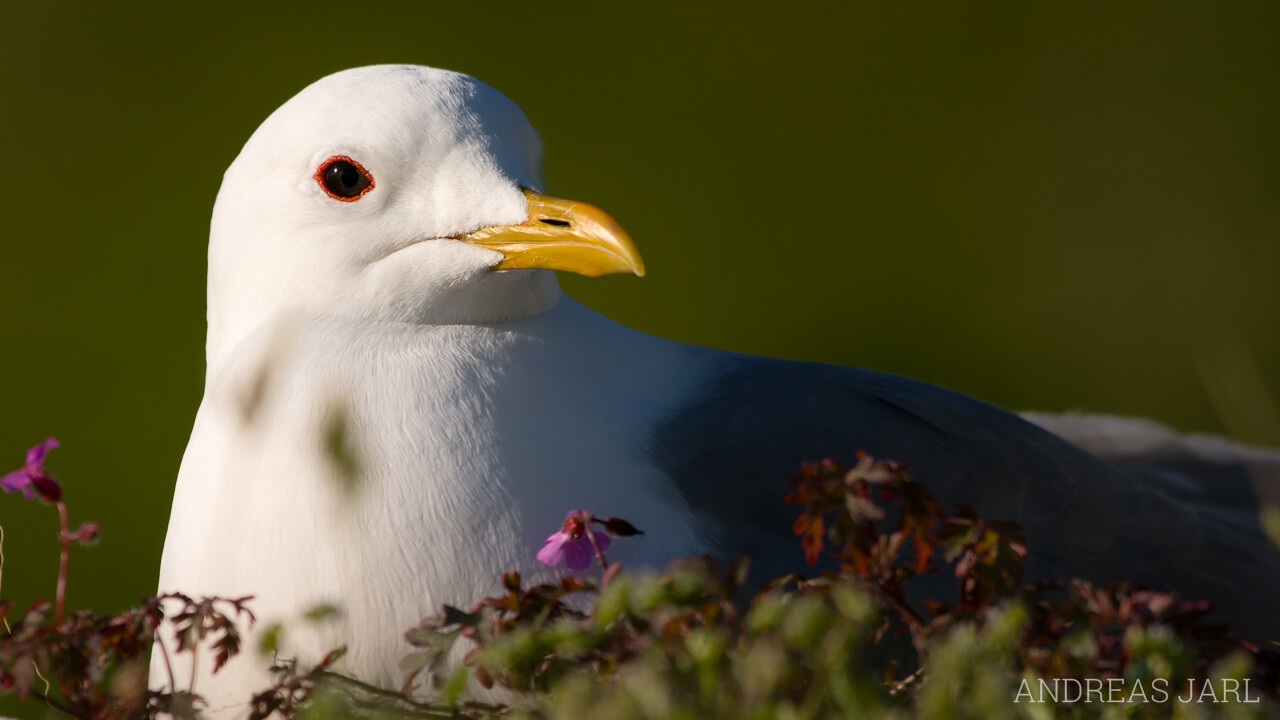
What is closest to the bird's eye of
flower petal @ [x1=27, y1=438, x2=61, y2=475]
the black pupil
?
the black pupil

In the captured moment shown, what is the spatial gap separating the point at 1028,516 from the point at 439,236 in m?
0.51

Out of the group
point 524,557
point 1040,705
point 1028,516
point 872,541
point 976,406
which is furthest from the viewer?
point 976,406

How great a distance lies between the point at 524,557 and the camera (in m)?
0.77

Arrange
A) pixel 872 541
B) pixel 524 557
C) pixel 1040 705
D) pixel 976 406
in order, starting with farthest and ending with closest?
pixel 976 406 → pixel 524 557 → pixel 872 541 → pixel 1040 705

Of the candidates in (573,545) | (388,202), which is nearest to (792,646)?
(573,545)

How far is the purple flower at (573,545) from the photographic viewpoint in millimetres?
A: 641

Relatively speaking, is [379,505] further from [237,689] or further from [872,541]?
[872,541]

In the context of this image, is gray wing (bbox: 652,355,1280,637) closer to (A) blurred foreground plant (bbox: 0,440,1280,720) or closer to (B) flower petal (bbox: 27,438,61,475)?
(A) blurred foreground plant (bbox: 0,440,1280,720)

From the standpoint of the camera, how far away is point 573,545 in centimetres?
65

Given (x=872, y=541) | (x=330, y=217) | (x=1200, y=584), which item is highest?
(x=330, y=217)

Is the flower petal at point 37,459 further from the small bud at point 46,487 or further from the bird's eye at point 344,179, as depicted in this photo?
the bird's eye at point 344,179

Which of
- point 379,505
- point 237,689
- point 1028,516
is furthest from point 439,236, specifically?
point 1028,516

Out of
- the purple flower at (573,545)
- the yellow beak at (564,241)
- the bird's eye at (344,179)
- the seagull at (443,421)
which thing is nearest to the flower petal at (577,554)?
the purple flower at (573,545)

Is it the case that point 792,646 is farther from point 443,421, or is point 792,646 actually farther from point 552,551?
point 443,421
